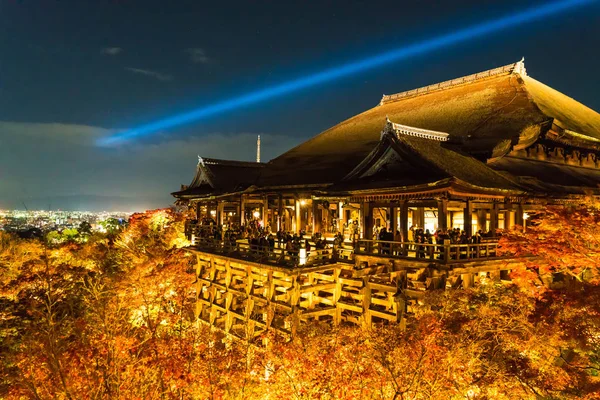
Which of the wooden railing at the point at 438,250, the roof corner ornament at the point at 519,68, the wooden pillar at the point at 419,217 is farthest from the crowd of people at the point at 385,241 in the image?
the roof corner ornament at the point at 519,68

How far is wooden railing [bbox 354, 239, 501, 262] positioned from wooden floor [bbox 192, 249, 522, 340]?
0.91ft

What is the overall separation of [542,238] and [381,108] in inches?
965

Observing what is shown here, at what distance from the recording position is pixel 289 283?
17.8 metres

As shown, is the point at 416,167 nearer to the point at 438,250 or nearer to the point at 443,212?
the point at 443,212

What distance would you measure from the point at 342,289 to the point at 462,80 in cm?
2311

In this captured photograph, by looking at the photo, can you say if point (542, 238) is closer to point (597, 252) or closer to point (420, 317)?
point (597, 252)

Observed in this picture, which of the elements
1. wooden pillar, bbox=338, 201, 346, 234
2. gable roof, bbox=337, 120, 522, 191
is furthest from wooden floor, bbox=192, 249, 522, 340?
wooden pillar, bbox=338, 201, 346, 234

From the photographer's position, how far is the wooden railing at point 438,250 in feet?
45.1

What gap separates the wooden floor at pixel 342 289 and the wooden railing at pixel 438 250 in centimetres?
28

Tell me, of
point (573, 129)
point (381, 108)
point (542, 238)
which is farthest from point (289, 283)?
point (381, 108)

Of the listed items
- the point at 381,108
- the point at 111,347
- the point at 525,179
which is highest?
the point at 381,108

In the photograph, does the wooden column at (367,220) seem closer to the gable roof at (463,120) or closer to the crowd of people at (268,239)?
the crowd of people at (268,239)

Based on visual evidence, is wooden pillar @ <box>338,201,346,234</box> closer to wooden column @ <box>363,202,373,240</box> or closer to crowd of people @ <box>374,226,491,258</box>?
wooden column @ <box>363,202,373,240</box>

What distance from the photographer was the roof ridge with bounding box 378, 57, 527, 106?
29.5 m
